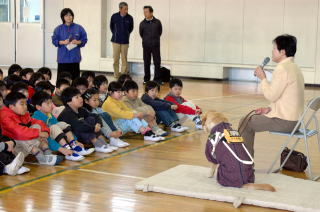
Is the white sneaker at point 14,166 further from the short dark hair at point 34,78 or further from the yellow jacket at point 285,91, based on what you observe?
the short dark hair at point 34,78

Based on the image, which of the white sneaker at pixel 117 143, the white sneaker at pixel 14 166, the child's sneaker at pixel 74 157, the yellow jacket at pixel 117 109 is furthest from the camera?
the yellow jacket at pixel 117 109

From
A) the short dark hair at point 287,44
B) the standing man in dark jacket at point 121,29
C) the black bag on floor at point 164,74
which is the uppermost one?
the standing man in dark jacket at point 121,29

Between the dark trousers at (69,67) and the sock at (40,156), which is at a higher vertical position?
the dark trousers at (69,67)

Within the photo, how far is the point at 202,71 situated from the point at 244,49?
1.35 meters

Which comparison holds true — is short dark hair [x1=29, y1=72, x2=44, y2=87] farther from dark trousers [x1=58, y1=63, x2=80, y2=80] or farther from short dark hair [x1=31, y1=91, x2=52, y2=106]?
dark trousers [x1=58, y1=63, x2=80, y2=80]

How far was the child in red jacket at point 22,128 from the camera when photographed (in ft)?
17.1

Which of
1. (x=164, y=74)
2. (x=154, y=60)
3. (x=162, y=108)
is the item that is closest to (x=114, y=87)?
(x=162, y=108)

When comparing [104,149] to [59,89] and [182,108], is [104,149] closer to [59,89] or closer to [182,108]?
[59,89]

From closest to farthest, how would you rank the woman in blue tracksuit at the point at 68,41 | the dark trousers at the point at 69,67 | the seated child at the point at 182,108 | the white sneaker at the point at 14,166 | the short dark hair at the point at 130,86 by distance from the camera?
1. the white sneaker at the point at 14,166
2. the short dark hair at the point at 130,86
3. the seated child at the point at 182,108
4. the woman in blue tracksuit at the point at 68,41
5. the dark trousers at the point at 69,67

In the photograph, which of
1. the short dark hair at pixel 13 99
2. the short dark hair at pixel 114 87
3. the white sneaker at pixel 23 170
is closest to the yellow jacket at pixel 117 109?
the short dark hair at pixel 114 87

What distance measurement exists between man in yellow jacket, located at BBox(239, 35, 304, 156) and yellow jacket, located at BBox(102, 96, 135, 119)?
1.90 meters

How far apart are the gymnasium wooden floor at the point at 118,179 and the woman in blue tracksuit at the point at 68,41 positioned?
3161 millimetres

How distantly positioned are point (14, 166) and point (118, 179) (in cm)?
90

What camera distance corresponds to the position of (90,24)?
17.7m
